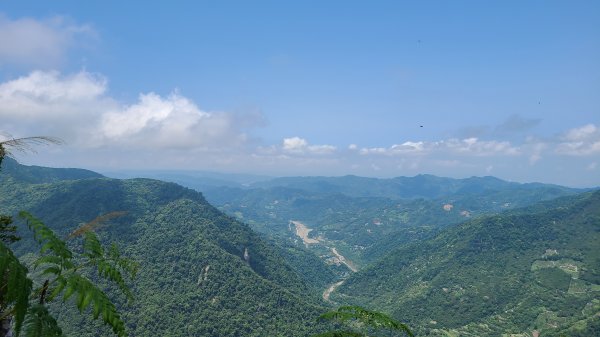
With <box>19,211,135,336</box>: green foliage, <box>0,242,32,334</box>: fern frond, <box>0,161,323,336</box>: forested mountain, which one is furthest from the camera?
<box>0,161,323,336</box>: forested mountain

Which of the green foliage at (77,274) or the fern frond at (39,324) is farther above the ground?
the green foliage at (77,274)

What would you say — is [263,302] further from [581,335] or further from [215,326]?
[581,335]

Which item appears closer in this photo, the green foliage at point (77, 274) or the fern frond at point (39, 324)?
the fern frond at point (39, 324)

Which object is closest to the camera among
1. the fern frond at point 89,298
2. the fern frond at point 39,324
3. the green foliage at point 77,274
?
the fern frond at point 39,324

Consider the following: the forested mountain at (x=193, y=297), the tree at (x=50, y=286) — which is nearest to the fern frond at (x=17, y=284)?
the tree at (x=50, y=286)

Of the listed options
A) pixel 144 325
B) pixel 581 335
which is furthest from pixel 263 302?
pixel 581 335

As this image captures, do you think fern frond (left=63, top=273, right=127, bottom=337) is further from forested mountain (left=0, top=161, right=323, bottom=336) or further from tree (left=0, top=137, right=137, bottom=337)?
forested mountain (left=0, top=161, right=323, bottom=336)

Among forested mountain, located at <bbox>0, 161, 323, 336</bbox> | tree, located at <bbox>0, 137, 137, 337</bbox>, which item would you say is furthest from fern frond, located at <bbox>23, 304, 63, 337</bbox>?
forested mountain, located at <bbox>0, 161, 323, 336</bbox>

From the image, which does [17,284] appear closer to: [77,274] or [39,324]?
[39,324]

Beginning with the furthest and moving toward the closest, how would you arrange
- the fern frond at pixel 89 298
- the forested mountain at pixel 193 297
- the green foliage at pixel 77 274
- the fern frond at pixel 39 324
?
1. the forested mountain at pixel 193 297
2. the green foliage at pixel 77 274
3. the fern frond at pixel 89 298
4. the fern frond at pixel 39 324

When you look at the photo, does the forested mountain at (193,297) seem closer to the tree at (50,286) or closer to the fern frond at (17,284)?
the tree at (50,286)
